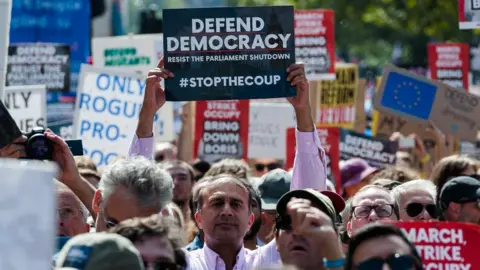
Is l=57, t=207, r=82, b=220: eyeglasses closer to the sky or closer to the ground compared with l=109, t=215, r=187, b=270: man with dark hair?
closer to the ground

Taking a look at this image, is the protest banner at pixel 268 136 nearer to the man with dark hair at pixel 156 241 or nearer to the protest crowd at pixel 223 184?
the protest crowd at pixel 223 184

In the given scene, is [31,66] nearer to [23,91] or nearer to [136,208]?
[23,91]

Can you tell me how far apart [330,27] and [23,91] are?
182 inches

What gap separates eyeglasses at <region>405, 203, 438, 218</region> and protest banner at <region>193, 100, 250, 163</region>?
5.14 m

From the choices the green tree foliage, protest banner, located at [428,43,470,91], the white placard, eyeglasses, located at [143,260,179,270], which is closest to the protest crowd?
eyeglasses, located at [143,260,179,270]

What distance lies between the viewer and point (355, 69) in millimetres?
15977

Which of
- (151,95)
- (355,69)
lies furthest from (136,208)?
(355,69)

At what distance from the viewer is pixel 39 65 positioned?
12.8 metres

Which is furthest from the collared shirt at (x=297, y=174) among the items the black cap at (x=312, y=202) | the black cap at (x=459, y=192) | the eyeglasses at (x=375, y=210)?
the black cap at (x=312, y=202)

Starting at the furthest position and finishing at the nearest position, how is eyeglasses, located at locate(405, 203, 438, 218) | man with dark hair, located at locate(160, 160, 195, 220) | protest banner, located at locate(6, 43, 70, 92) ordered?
protest banner, located at locate(6, 43, 70, 92) → man with dark hair, located at locate(160, 160, 195, 220) → eyeglasses, located at locate(405, 203, 438, 218)

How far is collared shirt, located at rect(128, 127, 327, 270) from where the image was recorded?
5965 millimetres

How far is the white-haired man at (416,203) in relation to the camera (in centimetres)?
693

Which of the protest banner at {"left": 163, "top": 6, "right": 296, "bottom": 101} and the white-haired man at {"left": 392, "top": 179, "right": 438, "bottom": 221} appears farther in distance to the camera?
the white-haired man at {"left": 392, "top": 179, "right": 438, "bottom": 221}

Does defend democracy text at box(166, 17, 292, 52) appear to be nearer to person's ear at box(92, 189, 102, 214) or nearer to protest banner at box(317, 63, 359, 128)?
person's ear at box(92, 189, 102, 214)
